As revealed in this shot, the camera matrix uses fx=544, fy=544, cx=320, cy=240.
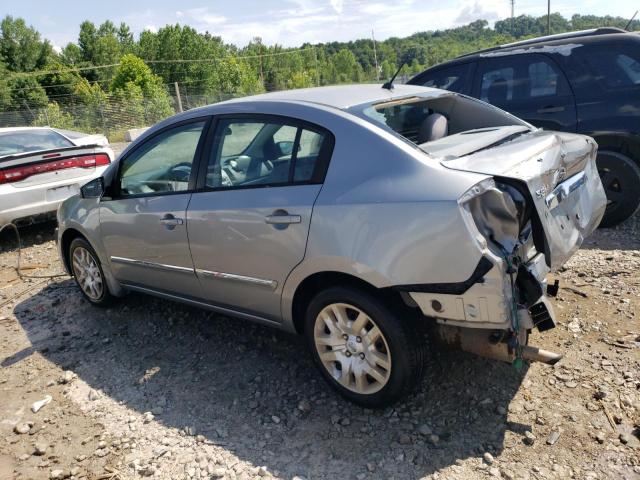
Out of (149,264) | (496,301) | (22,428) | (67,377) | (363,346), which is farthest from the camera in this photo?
(149,264)

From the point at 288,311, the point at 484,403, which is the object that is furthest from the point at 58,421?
the point at 484,403

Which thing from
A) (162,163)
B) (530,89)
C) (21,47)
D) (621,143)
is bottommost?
(621,143)

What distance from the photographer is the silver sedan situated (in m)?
2.49

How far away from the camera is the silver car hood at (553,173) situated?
8.54 ft

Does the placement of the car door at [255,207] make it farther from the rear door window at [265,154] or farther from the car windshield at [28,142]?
the car windshield at [28,142]

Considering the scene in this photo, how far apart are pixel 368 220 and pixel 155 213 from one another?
1762 mm

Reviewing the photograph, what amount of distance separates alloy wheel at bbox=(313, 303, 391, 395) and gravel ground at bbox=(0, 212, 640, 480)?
199 millimetres

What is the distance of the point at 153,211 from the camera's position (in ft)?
12.3

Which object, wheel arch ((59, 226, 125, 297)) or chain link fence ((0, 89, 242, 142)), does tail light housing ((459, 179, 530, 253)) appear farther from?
chain link fence ((0, 89, 242, 142))

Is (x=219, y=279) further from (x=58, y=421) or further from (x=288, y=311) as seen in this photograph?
(x=58, y=421)

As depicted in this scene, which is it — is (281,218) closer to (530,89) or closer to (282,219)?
(282,219)

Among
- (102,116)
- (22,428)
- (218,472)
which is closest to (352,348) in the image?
(218,472)

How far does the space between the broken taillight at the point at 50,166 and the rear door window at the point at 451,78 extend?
438 centimetres

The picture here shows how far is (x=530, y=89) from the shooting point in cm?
576
